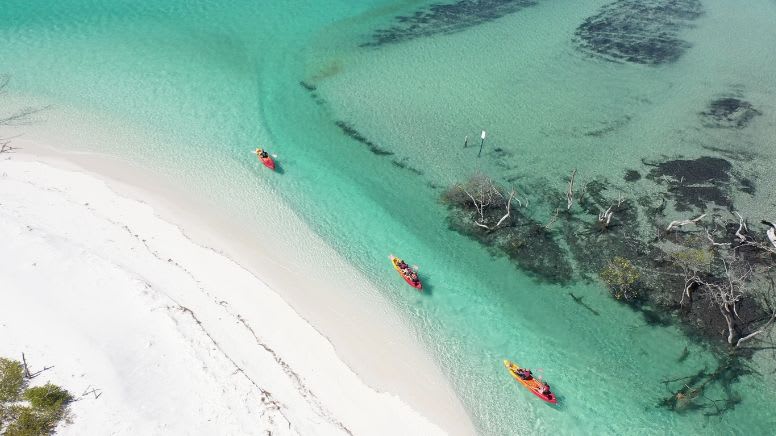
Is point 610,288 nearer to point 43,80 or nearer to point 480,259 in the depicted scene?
point 480,259

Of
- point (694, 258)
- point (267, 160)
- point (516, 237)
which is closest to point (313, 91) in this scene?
point (267, 160)

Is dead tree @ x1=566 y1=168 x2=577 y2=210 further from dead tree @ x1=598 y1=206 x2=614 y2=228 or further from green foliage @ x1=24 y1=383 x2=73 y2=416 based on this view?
green foliage @ x1=24 y1=383 x2=73 y2=416

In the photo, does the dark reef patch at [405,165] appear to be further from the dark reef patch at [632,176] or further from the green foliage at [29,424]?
the green foliage at [29,424]

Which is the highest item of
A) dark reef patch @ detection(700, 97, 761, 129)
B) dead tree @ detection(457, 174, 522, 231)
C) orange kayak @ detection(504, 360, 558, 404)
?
dead tree @ detection(457, 174, 522, 231)

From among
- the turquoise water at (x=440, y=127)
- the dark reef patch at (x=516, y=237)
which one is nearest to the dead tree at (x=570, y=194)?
the turquoise water at (x=440, y=127)

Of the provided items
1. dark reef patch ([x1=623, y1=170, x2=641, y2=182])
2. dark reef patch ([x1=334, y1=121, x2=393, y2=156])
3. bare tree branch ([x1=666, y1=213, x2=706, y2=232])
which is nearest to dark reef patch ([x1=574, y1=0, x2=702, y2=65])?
dark reef patch ([x1=623, y1=170, x2=641, y2=182])

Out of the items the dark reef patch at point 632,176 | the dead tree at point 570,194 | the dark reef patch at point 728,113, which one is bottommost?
the dark reef patch at point 728,113
